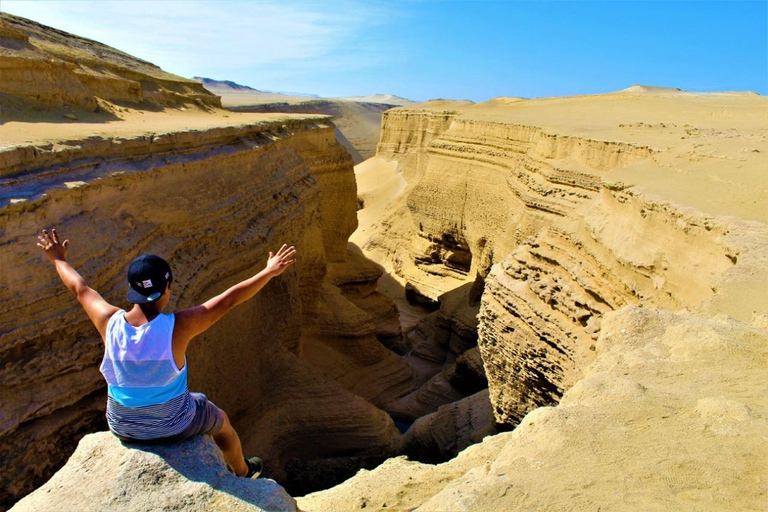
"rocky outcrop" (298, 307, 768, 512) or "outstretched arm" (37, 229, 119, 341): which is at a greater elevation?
"outstretched arm" (37, 229, 119, 341)

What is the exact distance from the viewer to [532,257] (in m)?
6.86

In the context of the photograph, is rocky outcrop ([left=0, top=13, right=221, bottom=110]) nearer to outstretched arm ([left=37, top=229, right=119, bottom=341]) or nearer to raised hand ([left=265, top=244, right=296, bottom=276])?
outstretched arm ([left=37, top=229, right=119, bottom=341])

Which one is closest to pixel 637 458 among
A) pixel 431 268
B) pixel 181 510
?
pixel 181 510

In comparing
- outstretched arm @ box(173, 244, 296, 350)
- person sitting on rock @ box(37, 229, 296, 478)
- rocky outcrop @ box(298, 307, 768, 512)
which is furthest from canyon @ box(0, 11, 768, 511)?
outstretched arm @ box(173, 244, 296, 350)

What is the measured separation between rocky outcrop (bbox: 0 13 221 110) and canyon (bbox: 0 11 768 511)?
0.09m

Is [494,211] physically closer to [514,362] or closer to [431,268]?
[431,268]

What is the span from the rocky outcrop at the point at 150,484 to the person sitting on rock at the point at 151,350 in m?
0.10

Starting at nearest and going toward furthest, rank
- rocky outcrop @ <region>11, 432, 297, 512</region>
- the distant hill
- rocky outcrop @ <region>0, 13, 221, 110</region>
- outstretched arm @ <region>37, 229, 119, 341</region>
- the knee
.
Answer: rocky outcrop @ <region>11, 432, 297, 512</region> < outstretched arm @ <region>37, 229, 119, 341</region> < the knee < rocky outcrop @ <region>0, 13, 221, 110</region> < the distant hill

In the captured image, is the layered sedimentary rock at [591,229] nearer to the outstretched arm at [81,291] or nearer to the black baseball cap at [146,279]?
the black baseball cap at [146,279]

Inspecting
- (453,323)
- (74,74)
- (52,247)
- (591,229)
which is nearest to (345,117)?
(453,323)

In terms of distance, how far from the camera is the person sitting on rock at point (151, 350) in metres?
2.70

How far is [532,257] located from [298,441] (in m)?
3.93

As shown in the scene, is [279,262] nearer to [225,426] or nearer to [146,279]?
[146,279]

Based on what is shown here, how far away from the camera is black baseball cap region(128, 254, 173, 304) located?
2662 mm
